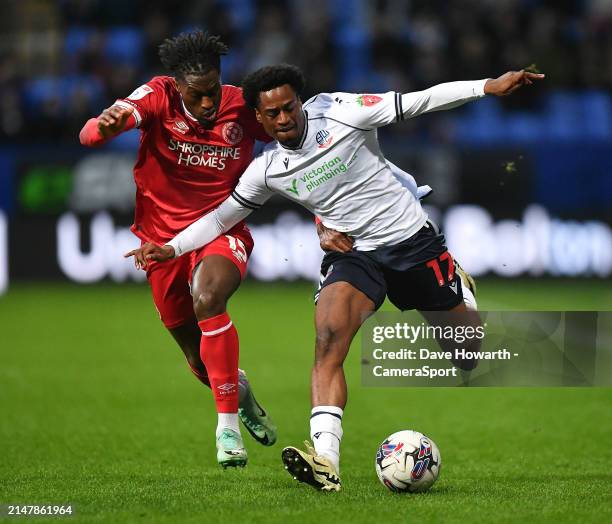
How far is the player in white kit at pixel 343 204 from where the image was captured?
18.6 ft

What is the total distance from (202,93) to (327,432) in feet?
6.38

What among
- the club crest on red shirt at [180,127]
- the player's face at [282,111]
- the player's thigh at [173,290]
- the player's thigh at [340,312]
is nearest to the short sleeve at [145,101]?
the club crest on red shirt at [180,127]

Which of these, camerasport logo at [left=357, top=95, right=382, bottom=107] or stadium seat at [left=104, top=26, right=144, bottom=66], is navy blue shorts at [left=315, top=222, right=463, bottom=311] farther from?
stadium seat at [left=104, top=26, right=144, bottom=66]

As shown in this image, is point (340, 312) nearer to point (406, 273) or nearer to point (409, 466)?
point (406, 273)

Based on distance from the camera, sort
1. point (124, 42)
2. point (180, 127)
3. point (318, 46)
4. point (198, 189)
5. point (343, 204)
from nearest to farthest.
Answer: point (343, 204)
point (180, 127)
point (198, 189)
point (318, 46)
point (124, 42)

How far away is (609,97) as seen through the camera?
1717cm

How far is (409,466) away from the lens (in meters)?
5.37

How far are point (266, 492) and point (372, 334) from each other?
40.7 inches

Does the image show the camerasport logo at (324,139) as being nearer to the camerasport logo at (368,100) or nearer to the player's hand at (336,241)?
the camerasport logo at (368,100)

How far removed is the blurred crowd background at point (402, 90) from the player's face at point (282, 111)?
8506 millimetres

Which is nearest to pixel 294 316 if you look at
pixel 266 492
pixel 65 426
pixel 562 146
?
pixel 562 146

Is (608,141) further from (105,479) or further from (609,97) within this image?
(105,479)

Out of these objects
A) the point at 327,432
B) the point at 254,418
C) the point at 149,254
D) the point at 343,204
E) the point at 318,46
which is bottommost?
the point at 254,418

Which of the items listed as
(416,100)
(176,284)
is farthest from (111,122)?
(416,100)
